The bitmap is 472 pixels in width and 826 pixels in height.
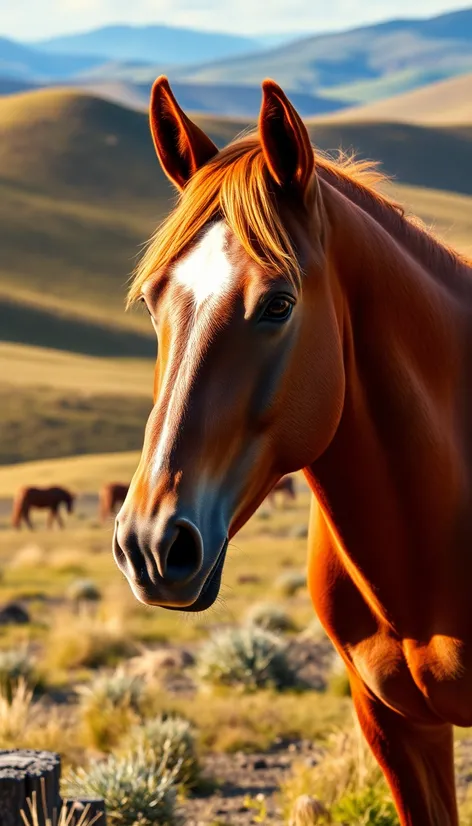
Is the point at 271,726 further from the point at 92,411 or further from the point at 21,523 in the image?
the point at 92,411

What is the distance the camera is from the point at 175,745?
7.85 meters

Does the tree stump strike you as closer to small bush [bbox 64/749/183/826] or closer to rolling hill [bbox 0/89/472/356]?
small bush [bbox 64/749/183/826]

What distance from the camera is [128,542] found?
2.86 metres

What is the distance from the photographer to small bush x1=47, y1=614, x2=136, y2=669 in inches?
502

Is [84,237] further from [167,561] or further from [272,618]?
[167,561]

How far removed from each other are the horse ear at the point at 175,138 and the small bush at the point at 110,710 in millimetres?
5584

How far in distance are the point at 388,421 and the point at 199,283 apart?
2.69 ft

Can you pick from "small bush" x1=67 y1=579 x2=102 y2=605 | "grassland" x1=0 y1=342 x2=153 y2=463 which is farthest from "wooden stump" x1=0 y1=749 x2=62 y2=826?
"grassland" x1=0 y1=342 x2=153 y2=463

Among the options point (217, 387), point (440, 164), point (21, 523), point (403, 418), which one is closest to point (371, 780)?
point (403, 418)

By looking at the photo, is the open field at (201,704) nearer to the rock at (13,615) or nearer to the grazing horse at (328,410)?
the rock at (13,615)

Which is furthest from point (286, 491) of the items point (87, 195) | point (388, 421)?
point (87, 195)

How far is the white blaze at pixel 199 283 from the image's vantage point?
9.95 feet

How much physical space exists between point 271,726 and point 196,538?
22.9 feet

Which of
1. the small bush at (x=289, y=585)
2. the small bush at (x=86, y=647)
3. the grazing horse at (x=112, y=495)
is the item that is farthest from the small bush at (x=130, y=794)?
the grazing horse at (x=112, y=495)
